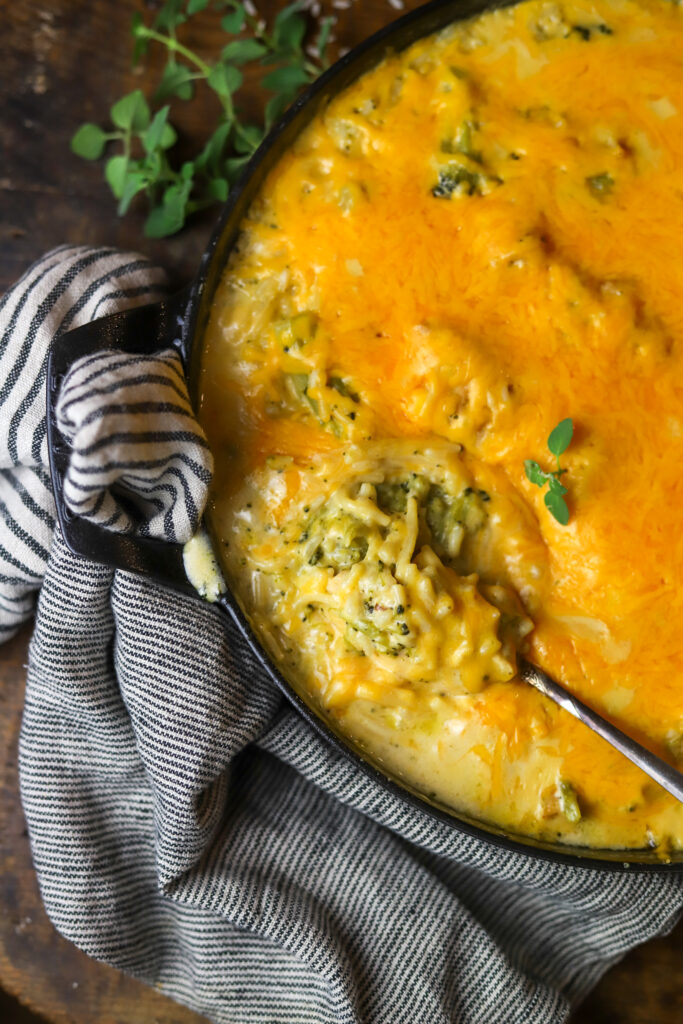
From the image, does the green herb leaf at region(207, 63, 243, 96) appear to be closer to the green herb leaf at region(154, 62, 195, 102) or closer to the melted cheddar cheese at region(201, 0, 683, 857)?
the green herb leaf at region(154, 62, 195, 102)

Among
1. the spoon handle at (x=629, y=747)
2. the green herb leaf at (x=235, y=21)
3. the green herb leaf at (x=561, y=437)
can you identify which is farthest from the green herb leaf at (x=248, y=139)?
the spoon handle at (x=629, y=747)

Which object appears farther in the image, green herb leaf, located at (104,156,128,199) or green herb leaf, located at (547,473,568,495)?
green herb leaf, located at (104,156,128,199)

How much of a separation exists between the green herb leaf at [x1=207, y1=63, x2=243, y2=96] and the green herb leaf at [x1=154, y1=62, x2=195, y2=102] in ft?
0.38

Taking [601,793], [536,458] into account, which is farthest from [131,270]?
[601,793]

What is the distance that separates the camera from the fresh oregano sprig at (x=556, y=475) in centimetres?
168

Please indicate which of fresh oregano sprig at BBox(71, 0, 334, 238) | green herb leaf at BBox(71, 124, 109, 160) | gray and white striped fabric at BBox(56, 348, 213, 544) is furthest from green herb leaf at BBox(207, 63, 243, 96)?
gray and white striped fabric at BBox(56, 348, 213, 544)

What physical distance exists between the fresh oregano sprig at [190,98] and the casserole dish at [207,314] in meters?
0.47

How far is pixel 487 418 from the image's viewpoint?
1.77m

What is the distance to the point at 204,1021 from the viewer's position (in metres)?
2.37

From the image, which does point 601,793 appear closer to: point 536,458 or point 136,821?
point 536,458

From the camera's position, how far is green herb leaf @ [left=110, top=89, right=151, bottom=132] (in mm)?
2301

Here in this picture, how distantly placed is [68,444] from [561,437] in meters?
1.00

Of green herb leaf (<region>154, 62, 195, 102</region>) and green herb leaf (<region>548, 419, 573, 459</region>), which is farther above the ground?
green herb leaf (<region>154, 62, 195, 102</region>)

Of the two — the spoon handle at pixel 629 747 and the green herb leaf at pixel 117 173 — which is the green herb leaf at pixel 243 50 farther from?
the spoon handle at pixel 629 747
